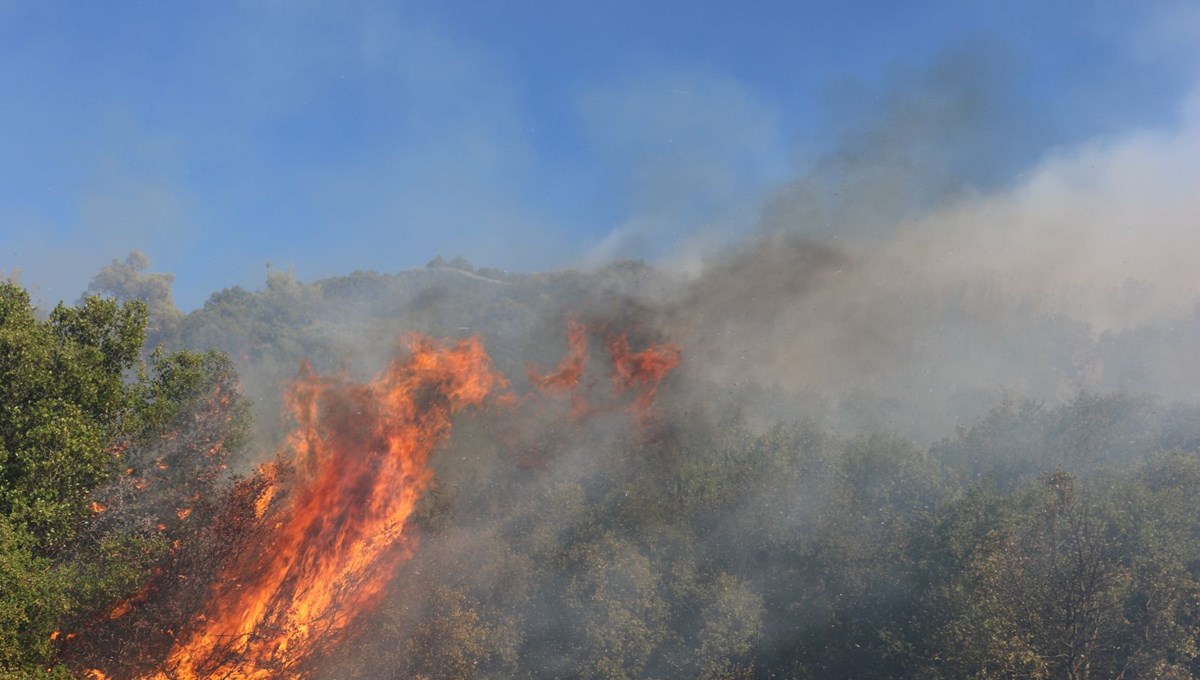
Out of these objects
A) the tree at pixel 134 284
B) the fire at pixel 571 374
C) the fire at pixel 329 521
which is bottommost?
the fire at pixel 329 521

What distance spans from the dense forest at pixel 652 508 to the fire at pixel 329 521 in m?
0.63

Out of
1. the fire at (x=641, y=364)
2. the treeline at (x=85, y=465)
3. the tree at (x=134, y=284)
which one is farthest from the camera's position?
the tree at (x=134, y=284)

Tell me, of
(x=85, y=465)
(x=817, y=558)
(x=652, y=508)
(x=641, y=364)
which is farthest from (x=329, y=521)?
(x=641, y=364)

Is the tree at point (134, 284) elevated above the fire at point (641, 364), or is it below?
above

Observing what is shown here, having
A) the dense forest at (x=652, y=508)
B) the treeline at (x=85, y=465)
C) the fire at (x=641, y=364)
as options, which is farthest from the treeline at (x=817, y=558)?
the treeline at (x=85, y=465)

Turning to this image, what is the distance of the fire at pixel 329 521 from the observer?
121ft

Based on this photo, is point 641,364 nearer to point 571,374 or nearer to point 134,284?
point 571,374

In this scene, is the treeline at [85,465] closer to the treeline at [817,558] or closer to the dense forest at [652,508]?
the dense forest at [652,508]

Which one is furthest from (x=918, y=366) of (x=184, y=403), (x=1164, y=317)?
(x=184, y=403)

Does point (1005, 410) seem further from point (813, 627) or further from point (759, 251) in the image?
point (759, 251)

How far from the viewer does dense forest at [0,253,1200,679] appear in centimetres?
2916

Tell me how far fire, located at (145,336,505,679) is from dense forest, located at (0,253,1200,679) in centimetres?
63

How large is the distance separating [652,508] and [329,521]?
20151 mm

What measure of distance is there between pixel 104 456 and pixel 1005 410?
54.0 m
